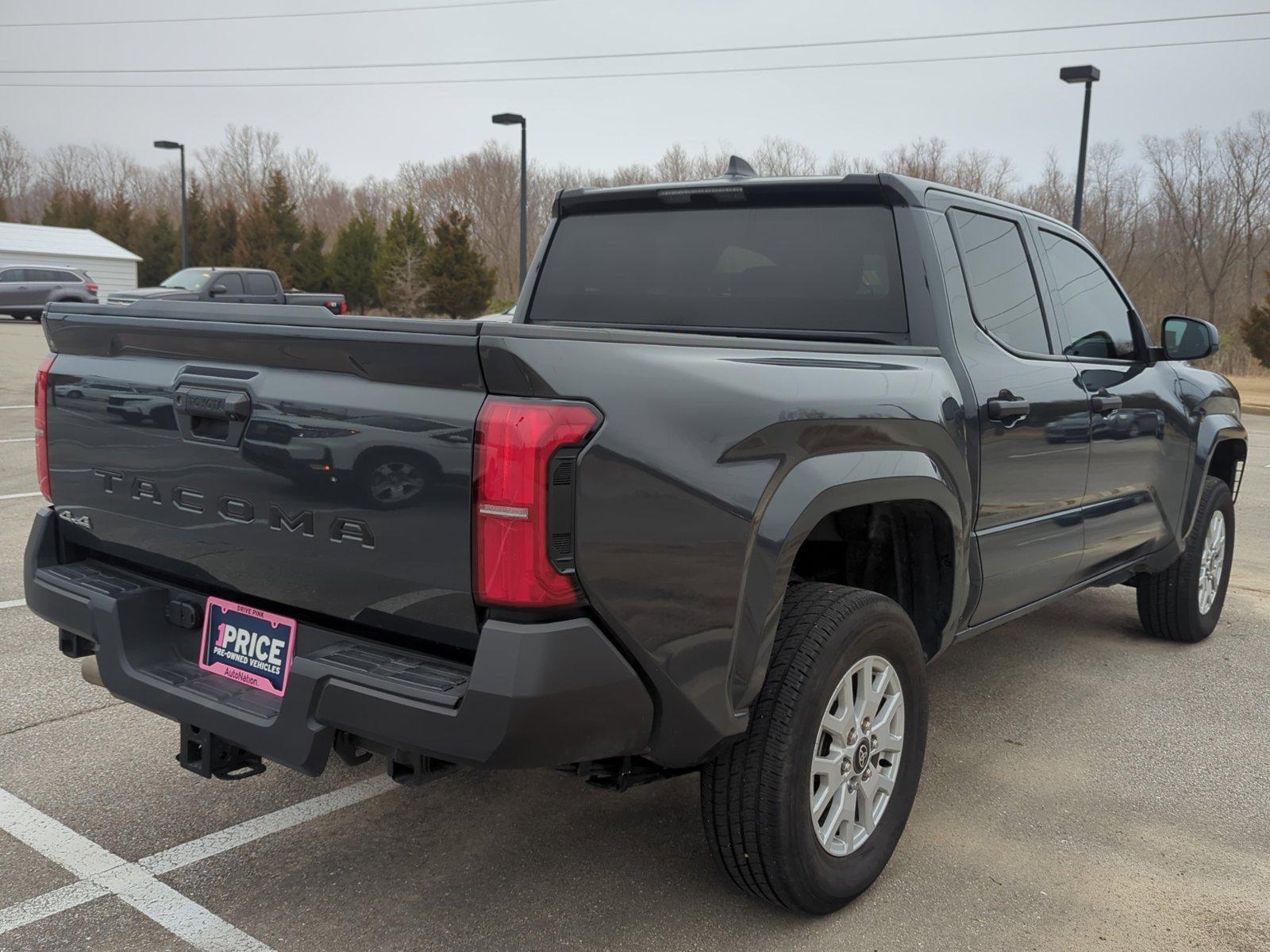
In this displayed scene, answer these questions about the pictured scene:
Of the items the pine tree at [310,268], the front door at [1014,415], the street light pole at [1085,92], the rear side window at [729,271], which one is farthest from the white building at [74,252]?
the front door at [1014,415]

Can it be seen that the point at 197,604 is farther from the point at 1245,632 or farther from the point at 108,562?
the point at 1245,632

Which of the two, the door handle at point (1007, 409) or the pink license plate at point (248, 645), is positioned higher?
the door handle at point (1007, 409)

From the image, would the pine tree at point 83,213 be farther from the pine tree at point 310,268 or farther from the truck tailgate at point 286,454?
the truck tailgate at point 286,454

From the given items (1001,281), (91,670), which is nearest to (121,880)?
(91,670)

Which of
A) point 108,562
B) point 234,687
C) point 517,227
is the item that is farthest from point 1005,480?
point 517,227

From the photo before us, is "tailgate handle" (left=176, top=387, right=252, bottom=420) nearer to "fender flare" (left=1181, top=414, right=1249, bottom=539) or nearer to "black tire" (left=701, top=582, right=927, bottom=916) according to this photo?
"black tire" (left=701, top=582, right=927, bottom=916)

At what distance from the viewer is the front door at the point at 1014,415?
351cm

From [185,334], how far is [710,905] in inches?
78.0

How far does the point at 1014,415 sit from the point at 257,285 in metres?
24.1

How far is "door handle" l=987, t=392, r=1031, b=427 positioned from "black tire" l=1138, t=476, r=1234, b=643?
84.6 inches

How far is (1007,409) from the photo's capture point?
11.4 feet

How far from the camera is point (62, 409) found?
9.80 feet

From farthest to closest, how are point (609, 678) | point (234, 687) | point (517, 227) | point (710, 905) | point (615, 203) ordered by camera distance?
point (517, 227) → point (615, 203) → point (710, 905) → point (234, 687) → point (609, 678)

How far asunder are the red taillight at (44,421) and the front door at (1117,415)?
348cm
